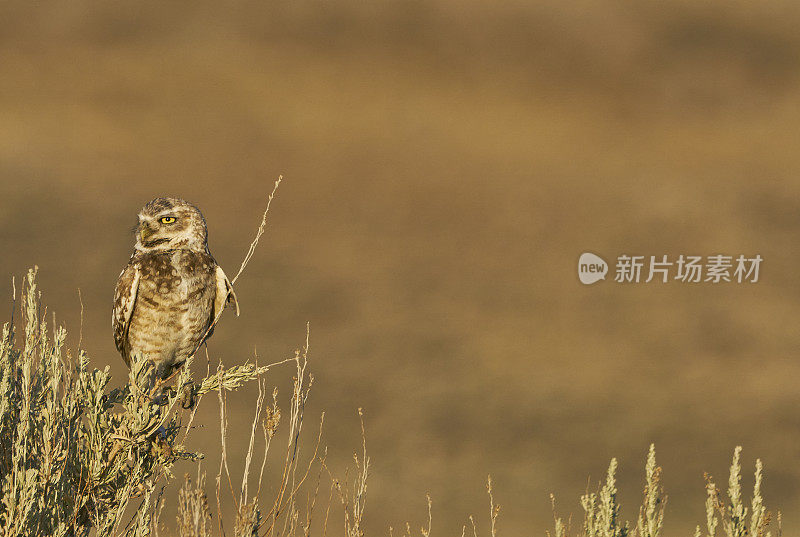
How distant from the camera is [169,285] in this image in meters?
5.42

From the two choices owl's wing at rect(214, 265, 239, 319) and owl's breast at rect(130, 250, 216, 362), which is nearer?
owl's breast at rect(130, 250, 216, 362)

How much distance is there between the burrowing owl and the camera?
17.8 feet

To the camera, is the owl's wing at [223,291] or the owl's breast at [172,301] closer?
the owl's breast at [172,301]

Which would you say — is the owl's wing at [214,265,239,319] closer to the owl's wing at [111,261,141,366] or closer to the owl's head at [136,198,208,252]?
the owl's head at [136,198,208,252]

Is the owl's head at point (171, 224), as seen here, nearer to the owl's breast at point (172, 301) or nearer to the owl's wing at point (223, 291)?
the owl's breast at point (172, 301)

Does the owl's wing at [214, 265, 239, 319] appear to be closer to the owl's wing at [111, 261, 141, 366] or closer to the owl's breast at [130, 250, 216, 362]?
the owl's breast at [130, 250, 216, 362]

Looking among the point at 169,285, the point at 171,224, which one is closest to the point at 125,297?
the point at 169,285

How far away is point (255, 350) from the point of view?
478cm

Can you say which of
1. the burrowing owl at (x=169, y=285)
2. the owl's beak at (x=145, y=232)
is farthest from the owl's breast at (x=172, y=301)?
the owl's beak at (x=145, y=232)

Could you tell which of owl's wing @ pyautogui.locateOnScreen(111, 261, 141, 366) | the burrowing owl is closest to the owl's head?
the burrowing owl

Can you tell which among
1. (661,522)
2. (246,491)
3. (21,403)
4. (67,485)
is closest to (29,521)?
(67,485)

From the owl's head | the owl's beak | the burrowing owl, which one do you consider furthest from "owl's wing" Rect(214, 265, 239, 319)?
the owl's beak

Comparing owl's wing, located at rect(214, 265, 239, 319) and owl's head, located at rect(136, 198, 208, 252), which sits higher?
owl's head, located at rect(136, 198, 208, 252)

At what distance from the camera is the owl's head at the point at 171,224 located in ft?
17.9
